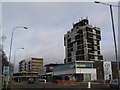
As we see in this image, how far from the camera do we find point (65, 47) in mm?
120938

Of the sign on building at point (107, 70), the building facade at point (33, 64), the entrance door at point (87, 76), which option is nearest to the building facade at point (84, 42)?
the sign on building at point (107, 70)

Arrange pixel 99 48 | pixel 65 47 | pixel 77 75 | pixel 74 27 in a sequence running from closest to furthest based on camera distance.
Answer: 1. pixel 77 75
2. pixel 99 48
3. pixel 74 27
4. pixel 65 47

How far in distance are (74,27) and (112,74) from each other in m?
43.2

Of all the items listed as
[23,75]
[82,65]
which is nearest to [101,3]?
[82,65]

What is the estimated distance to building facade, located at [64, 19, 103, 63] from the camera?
100375 mm

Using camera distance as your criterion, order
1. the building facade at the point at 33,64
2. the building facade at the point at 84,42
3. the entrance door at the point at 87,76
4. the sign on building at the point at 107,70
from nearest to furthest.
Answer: the entrance door at the point at 87,76, the sign on building at the point at 107,70, the building facade at the point at 84,42, the building facade at the point at 33,64

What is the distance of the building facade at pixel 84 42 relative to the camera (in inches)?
3952

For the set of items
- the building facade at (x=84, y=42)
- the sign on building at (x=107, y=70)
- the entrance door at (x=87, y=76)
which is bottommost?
the entrance door at (x=87, y=76)

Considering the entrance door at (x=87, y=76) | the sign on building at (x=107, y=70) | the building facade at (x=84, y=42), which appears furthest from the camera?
the building facade at (x=84, y=42)

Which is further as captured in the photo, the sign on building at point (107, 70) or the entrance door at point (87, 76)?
the sign on building at point (107, 70)

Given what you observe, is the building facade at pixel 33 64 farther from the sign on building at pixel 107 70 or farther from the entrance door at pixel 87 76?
the sign on building at pixel 107 70

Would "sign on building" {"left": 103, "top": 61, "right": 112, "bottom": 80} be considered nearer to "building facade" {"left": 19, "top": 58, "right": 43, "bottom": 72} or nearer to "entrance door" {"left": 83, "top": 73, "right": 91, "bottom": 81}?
"entrance door" {"left": 83, "top": 73, "right": 91, "bottom": 81}

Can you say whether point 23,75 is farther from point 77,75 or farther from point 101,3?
point 101,3

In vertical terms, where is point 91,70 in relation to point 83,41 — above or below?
below
